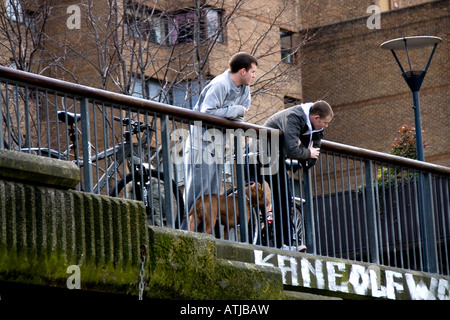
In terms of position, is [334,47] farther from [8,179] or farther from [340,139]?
[8,179]

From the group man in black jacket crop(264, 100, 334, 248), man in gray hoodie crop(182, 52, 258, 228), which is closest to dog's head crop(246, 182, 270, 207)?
man in black jacket crop(264, 100, 334, 248)

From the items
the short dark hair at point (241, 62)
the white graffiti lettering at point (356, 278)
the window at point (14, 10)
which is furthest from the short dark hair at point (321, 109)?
the window at point (14, 10)

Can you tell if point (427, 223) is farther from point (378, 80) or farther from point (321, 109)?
point (378, 80)

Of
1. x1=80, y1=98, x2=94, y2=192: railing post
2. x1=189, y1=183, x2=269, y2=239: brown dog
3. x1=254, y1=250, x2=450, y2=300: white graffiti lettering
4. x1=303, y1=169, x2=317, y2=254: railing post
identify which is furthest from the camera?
x1=303, y1=169, x2=317, y2=254: railing post

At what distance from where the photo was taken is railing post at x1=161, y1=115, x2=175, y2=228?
8906 millimetres

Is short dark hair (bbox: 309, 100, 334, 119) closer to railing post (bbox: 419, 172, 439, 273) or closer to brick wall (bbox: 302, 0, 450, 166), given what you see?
railing post (bbox: 419, 172, 439, 273)

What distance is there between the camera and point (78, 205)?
774 centimetres

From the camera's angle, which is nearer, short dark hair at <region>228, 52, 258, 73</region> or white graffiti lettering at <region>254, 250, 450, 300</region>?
white graffiti lettering at <region>254, 250, 450, 300</region>

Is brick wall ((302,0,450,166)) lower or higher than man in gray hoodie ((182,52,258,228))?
higher

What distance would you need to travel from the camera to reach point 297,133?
1026cm

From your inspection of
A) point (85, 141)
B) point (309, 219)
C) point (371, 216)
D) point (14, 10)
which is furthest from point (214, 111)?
point (14, 10)

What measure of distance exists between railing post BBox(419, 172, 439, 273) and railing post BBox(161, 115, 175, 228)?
3.95m

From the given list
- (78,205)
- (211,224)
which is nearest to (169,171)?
(211,224)

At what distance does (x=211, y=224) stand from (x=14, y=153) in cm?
242
